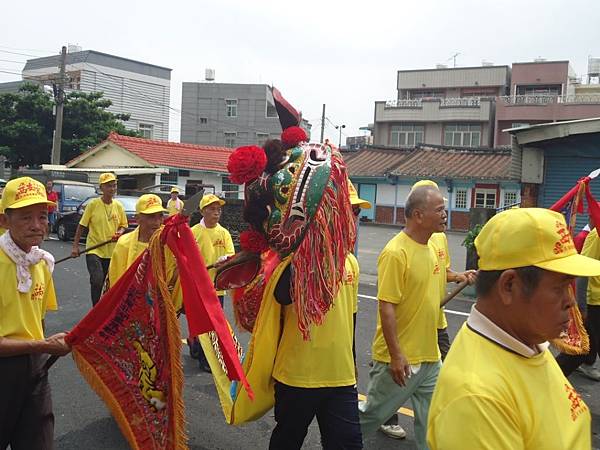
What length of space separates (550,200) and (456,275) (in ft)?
26.9

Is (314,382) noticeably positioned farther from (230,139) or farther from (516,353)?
(230,139)

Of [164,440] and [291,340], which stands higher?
[291,340]

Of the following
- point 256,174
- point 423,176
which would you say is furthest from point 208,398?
point 423,176

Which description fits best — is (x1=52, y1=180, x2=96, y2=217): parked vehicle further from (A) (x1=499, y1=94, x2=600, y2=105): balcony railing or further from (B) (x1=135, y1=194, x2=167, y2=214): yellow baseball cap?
(A) (x1=499, y1=94, x2=600, y2=105): balcony railing

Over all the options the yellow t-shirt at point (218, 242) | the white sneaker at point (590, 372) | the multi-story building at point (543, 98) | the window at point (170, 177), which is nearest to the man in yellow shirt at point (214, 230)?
the yellow t-shirt at point (218, 242)

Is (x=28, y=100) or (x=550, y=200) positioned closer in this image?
(x=550, y=200)

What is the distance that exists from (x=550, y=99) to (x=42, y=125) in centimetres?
2796

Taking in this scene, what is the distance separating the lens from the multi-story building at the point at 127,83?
141 feet

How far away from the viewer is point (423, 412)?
3.61m

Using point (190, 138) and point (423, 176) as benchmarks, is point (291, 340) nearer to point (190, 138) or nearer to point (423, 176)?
point (423, 176)

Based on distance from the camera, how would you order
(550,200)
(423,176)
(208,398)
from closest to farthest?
(208,398)
(550,200)
(423,176)

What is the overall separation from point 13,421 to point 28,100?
27.5 m

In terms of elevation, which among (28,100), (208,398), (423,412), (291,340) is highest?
(28,100)

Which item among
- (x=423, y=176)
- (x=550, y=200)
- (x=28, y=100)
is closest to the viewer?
(x=550, y=200)
